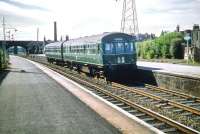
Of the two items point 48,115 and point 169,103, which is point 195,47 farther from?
point 48,115

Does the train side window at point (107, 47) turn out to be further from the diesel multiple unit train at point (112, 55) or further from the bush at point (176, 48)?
the bush at point (176, 48)

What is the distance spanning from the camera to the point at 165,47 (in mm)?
46156

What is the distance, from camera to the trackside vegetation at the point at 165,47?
144 ft

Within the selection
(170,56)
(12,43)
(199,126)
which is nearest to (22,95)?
(199,126)

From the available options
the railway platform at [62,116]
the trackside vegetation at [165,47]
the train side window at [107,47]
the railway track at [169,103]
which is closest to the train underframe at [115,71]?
the train side window at [107,47]

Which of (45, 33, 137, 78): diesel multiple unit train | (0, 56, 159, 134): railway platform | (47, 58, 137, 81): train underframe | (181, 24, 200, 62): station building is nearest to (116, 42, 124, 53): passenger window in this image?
(45, 33, 137, 78): diesel multiple unit train

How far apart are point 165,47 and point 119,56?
23.6 m

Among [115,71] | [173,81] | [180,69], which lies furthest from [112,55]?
[180,69]

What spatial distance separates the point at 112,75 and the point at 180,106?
10.5 meters

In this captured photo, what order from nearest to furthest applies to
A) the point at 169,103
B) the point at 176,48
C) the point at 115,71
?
the point at 169,103 < the point at 115,71 < the point at 176,48

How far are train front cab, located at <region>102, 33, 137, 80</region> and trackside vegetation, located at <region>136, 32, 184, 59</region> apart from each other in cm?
2064

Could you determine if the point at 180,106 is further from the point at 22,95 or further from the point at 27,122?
the point at 22,95

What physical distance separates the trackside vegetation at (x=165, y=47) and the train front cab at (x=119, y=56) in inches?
812

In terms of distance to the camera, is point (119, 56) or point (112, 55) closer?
point (112, 55)
